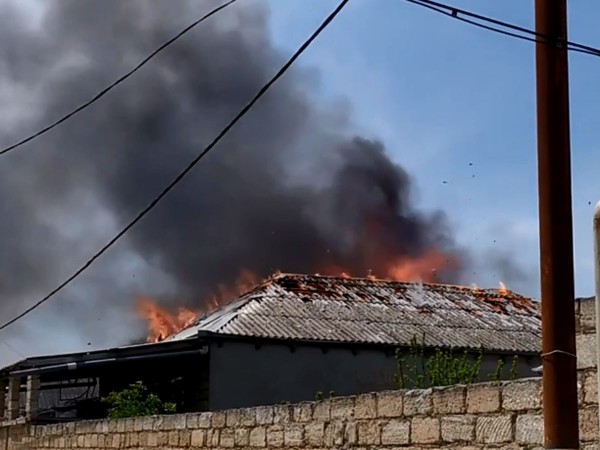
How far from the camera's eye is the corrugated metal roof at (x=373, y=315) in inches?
725

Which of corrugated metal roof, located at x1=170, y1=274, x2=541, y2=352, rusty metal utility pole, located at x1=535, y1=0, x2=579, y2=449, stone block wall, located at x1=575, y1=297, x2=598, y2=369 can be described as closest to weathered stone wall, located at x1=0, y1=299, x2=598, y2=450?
stone block wall, located at x1=575, y1=297, x2=598, y2=369

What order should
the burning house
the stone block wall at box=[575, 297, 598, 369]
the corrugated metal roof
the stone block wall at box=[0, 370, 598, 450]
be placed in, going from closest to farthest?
the stone block wall at box=[575, 297, 598, 369], the stone block wall at box=[0, 370, 598, 450], the burning house, the corrugated metal roof

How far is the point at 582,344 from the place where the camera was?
6.10 meters

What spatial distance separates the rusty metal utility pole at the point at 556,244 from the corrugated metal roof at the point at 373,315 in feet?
39.4

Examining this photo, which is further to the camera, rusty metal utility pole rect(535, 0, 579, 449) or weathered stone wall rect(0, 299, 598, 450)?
weathered stone wall rect(0, 299, 598, 450)

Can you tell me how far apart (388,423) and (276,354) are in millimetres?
9978

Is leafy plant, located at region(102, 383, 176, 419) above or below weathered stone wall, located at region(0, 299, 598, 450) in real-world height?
above

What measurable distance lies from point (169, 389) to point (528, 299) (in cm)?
905

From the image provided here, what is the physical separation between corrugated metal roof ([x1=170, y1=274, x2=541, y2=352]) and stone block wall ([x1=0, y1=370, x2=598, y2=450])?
6582mm

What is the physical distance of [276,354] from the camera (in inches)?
707

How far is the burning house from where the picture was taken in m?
17.2

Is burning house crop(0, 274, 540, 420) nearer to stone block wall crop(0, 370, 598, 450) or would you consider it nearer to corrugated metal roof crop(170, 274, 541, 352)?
corrugated metal roof crop(170, 274, 541, 352)

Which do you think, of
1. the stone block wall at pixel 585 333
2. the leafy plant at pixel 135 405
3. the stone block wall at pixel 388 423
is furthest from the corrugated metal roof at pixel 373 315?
the stone block wall at pixel 585 333

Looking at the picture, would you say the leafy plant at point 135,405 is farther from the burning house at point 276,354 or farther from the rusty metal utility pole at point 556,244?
the rusty metal utility pole at point 556,244
